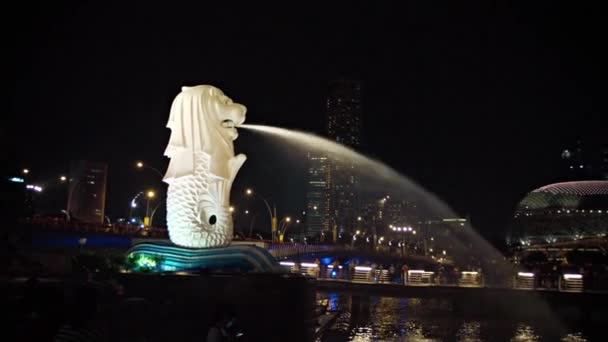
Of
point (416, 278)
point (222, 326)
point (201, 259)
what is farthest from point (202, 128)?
point (416, 278)

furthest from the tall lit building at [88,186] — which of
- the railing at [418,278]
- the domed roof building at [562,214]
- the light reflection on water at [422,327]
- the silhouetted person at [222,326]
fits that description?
the domed roof building at [562,214]

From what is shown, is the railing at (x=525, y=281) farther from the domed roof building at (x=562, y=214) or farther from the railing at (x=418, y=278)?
the domed roof building at (x=562, y=214)

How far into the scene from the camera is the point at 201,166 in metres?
18.0

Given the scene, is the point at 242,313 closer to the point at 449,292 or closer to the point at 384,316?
the point at 384,316

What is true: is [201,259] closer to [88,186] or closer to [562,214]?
[88,186]

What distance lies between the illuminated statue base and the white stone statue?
553 millimetres

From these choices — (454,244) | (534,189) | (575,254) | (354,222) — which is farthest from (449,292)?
(354,222)

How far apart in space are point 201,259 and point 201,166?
10.2ft

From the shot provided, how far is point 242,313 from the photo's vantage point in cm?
1329

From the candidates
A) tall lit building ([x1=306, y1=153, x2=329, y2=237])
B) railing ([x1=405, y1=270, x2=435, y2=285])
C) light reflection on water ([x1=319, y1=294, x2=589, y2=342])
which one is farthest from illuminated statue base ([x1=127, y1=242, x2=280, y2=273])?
tall lit building ([x1=306, y1=153, x2=329, y2=237])

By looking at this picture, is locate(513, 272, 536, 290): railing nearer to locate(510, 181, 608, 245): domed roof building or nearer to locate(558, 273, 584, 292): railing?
locate(558, 273, 584, 292): railing

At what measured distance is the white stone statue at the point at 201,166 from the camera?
17.5 meters

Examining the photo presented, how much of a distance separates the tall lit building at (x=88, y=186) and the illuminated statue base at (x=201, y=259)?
49.2 m

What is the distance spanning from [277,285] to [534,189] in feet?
391
